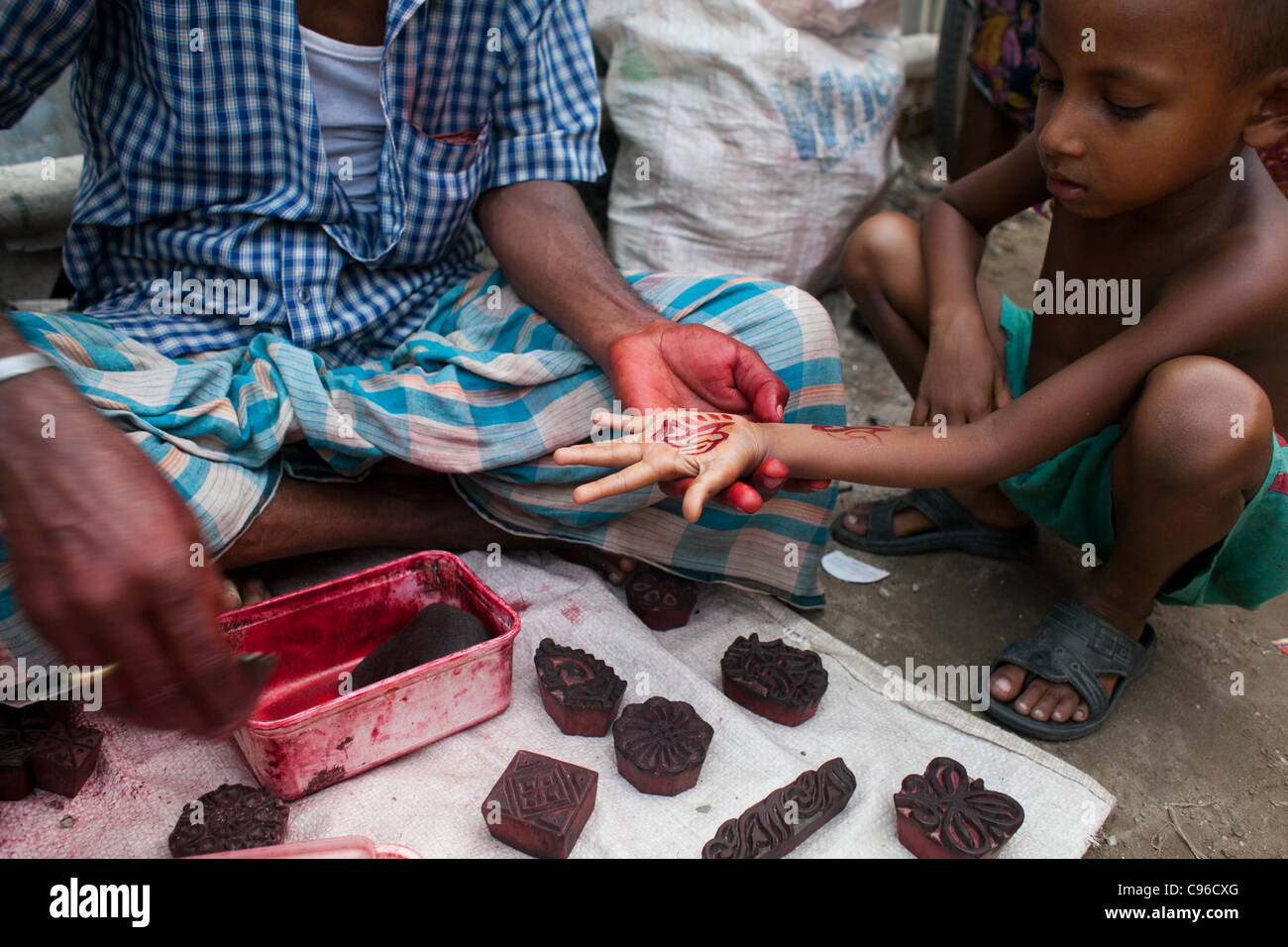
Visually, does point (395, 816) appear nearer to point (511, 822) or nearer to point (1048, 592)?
point (511, 822)

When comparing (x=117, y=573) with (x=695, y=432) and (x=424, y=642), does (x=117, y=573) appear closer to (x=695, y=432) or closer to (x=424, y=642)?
(x=424, y=642)

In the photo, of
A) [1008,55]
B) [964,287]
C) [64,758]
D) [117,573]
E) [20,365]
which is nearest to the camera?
[117,573]

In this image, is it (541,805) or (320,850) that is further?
(541,805)

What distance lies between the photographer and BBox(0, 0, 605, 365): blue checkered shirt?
203cm

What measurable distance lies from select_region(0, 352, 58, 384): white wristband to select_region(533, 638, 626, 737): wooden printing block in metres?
1.06

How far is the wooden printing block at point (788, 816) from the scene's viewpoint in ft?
5.45

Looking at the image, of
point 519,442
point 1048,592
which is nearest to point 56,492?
point 519,442

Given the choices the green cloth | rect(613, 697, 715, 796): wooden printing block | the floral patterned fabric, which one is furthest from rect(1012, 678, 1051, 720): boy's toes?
the floral patterned fabric

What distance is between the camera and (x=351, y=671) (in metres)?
2.09

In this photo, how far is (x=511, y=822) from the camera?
5.43 ft

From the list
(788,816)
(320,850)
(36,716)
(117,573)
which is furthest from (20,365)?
(788,816)

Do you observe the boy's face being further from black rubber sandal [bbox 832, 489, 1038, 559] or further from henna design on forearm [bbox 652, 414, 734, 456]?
black rubber sandal [bbox 832, 489, 1038, 559]

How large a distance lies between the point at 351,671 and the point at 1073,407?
1.61m

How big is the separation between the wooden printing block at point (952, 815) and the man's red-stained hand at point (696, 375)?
2.04ft
